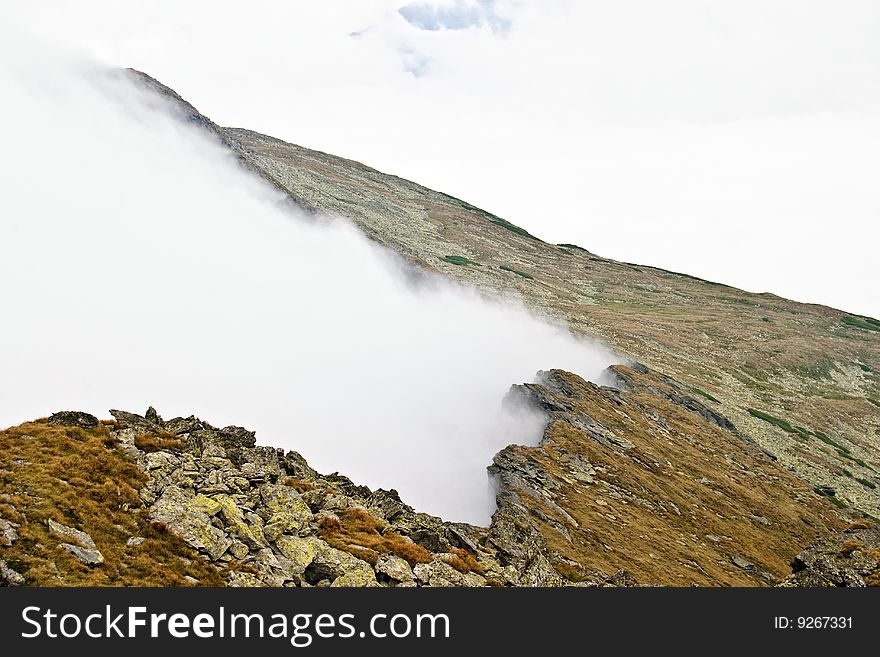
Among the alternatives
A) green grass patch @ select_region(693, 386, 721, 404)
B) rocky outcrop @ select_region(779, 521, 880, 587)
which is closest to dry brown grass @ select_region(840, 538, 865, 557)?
rocky outcrop @ select_region(779, 521, 880, 587)

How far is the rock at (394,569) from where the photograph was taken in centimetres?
1994

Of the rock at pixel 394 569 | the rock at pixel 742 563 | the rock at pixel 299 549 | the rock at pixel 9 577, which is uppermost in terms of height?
the rock at pixel 9 577

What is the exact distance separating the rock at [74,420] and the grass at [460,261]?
123m

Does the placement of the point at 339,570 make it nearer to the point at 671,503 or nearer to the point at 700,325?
the point at 671,503

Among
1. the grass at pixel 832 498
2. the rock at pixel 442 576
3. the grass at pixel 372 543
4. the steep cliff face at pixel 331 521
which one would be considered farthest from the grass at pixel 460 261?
the rock at pixel 442 576

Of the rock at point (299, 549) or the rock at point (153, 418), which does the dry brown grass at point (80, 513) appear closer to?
the rock at point (299, 549)

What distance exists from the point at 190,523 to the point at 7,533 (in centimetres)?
529

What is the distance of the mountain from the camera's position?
714 inches

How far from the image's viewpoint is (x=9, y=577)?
14.0m

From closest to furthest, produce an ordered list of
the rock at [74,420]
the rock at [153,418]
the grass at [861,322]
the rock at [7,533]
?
the rock at [7,533] → the rock at [74,420] → the rock at [153,418] → the grass at [861,322]

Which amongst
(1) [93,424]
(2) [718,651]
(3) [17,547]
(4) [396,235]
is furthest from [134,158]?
(2) [718,651]

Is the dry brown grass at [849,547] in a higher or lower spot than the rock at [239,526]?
lower

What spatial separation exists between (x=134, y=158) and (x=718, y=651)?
135m

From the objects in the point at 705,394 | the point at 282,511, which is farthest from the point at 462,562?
the point at 705,394
